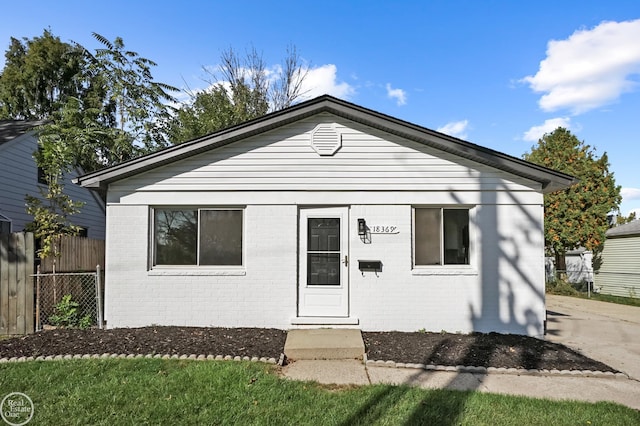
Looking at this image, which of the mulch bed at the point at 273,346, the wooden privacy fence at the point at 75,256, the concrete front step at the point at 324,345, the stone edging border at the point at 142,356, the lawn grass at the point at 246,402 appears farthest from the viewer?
the wooden privacy fence at the point at 75,256

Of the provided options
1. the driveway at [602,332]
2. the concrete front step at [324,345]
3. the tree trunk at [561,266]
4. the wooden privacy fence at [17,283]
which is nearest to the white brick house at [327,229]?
the concrete front step at [324,345]

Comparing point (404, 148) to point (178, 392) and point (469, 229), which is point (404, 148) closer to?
point (469, 229)

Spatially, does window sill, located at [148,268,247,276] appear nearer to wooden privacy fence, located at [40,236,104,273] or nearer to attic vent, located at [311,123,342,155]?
wooden privacy fence, located at [40,236,104,273]

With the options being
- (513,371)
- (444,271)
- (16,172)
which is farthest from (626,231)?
(16,172)

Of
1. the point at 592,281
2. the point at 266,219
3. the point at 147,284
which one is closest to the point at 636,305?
the point at 592,281

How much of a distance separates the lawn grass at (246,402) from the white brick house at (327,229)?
2496 mm

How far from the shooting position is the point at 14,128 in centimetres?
1431

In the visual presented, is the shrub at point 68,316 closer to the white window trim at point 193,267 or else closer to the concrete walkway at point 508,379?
the white window trim at point 193,267

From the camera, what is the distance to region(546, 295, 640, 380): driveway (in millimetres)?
6234

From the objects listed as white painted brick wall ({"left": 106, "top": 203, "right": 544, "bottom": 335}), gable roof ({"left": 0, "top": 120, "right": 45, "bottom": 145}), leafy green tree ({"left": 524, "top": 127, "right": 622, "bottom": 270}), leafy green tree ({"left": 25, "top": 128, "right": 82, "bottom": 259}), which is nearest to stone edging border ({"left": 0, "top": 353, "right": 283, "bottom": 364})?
white painted brick wall ({"left": 106, "top": 203, "right": 544, "bottom": 335})

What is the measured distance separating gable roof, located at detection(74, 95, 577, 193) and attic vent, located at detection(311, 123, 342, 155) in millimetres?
319

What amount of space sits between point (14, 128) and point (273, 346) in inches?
562

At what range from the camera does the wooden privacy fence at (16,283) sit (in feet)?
23.2

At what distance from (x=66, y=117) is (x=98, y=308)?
1159cm
